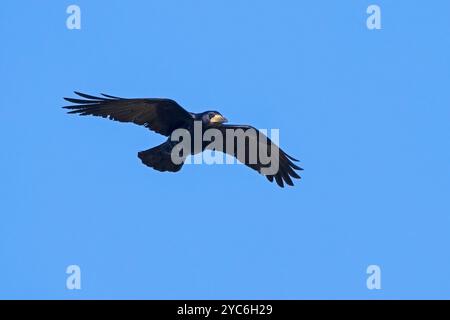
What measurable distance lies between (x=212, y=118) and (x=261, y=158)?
5.67 ft

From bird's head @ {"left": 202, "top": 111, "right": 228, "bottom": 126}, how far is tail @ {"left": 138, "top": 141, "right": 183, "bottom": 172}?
673 millimetres

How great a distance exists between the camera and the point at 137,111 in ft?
61.6

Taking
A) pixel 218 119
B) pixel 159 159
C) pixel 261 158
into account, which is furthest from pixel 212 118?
pixel 261 158

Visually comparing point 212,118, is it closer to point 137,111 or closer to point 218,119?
point 218,119

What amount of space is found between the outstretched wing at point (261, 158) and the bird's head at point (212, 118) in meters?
0.80

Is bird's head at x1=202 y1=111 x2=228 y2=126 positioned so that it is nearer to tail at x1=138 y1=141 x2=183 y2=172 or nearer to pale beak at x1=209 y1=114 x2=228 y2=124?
pale beak at x1=209 y1=114 x2=228 y2=124

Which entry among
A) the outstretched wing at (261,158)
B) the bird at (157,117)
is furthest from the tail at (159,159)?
the outstretched wing at (261,158)

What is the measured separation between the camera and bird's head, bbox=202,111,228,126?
723 inches

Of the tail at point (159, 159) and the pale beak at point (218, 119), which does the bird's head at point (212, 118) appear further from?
the tail at point (159, 159)

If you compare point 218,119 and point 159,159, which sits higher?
point 218,119

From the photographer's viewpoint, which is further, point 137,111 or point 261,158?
point 261,158
